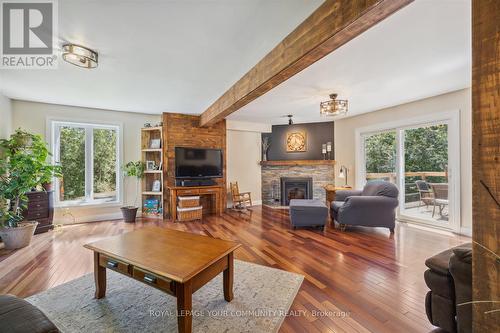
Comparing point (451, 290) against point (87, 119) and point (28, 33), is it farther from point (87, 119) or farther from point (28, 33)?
point (87, 119)

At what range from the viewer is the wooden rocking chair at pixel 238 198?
540 centimetres

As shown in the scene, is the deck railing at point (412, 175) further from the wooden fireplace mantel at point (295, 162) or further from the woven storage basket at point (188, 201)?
the woven storage basket at point (188, 201)

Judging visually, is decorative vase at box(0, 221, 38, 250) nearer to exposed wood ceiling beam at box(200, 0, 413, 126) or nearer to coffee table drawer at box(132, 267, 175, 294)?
coffee table drawer at box(132, 267, 175, 294)

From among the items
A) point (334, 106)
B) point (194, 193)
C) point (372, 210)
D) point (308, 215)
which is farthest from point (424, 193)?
point (194, 193)

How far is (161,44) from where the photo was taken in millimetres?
2121

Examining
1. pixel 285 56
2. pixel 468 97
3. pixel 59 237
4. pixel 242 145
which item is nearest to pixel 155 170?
pixel 59 237

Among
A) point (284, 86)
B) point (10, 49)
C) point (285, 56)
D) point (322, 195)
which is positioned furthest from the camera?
point (322, 195)

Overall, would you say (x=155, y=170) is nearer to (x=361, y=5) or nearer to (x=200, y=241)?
(x=200, y=241)

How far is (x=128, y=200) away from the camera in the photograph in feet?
15.8

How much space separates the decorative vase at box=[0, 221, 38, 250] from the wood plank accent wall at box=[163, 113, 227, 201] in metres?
2.22

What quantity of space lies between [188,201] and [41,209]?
8.11 ft

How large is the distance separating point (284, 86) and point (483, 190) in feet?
8.95

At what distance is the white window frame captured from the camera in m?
4.18

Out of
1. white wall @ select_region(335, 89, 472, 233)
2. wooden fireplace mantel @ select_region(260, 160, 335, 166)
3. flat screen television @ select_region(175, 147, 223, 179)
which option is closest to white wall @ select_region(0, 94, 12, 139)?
flat screen television @ select_region(175, 147, 223, 179)
